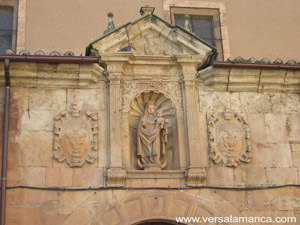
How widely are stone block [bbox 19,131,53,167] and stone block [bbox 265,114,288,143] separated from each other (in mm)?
3527

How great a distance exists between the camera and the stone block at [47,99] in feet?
34.9

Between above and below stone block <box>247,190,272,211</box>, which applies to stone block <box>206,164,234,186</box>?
above

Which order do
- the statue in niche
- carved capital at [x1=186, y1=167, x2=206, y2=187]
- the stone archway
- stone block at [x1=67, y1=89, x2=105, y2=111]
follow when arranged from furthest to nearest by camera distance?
stone block at [x1=67, y1=89, x2=105, y2=111] → the statue in niche → carved capital at [x1=186, y1=167, x2=206, y2=187] → the stone archway

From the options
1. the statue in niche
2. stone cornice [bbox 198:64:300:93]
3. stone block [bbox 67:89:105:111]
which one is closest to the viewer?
the statue in niche

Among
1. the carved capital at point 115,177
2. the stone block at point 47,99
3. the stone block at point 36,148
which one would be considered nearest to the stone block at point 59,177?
the stone block at point 36,148

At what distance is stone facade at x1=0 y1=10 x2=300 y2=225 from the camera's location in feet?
33.3

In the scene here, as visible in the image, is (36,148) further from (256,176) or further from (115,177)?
(256,176)

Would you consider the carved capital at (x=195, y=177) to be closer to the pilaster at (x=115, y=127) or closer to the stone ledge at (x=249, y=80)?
the pilaster at (x=115, y=127)

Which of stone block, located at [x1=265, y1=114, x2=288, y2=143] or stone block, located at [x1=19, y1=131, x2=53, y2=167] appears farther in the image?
stone block, located at [x1=265, y1=114, x2=288, y2=143]

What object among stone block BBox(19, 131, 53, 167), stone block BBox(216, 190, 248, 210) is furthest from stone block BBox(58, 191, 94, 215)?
stone block BBox(216, 190, 248, 210)

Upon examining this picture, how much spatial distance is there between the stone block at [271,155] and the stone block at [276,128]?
0.11m

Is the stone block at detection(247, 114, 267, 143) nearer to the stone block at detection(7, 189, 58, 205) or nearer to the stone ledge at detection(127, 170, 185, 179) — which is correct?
the stone ledge at detection(127, 170, 185, 179)

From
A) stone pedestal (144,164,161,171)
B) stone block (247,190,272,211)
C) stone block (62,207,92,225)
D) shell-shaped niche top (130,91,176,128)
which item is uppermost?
shell-shaped niche top (130,91,176,128)

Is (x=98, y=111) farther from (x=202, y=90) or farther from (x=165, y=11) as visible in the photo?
(x=165, y=11)
